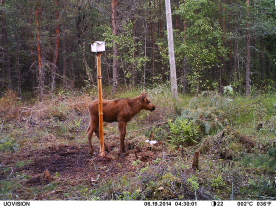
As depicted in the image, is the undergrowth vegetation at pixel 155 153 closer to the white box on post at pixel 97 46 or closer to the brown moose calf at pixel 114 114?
the brown moose calf at pixel 114 114

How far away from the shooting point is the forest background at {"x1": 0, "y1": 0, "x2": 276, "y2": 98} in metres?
20.8

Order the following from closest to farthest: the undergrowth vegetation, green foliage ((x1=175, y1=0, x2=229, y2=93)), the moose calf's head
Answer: the undergrowth vegetation → the moose calf's head → green foliage ((x1=175, y1=0, x2=229, y2=93))

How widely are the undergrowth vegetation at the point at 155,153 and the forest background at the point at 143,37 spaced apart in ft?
16.4

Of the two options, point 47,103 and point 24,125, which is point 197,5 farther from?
point 24,125

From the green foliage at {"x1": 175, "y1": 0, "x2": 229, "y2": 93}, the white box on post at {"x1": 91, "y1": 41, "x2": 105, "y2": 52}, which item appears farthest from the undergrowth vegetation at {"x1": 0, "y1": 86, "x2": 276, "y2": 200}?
the green foliage at {"x1": 175, "y1": 0, "x2": 229, "y2": 93}

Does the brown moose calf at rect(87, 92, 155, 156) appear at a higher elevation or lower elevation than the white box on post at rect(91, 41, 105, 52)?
lower

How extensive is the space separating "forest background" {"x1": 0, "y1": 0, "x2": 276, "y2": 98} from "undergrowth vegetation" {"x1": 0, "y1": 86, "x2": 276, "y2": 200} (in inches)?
196

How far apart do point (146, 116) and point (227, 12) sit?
1551cm

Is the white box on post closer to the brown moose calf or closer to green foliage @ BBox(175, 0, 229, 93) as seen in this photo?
the brown moose calf

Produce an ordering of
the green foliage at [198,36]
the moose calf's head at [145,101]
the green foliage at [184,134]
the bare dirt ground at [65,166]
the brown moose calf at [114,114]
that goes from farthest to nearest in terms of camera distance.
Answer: the green foliage at [198,36] → the green foliage at [184,134] → the moose calf's head at [145,101] → the brown moose calf at [114,114] → the bare dirt ground at [65,166]

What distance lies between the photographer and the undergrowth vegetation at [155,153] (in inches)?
232

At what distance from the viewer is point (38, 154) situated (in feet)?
30.0

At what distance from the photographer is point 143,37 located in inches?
1062

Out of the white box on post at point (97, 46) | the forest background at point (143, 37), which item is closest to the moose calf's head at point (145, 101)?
the white box on post at point (97, 46)
